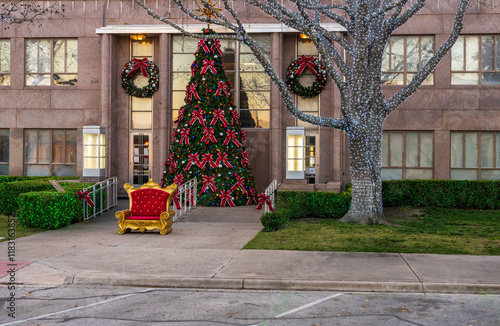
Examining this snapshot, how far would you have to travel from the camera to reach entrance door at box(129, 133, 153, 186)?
22.0 meters

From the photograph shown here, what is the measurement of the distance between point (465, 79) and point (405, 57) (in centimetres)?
242

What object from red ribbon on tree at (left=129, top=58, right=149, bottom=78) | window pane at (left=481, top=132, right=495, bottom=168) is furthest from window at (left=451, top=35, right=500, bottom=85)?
red ribbon on tree at (left=129, top=58, right=149, bottom=78)

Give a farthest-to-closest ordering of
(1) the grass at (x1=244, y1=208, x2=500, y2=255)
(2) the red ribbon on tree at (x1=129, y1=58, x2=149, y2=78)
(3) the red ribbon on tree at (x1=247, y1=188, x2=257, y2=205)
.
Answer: (2) the red ribbon on tree at (x1=129, y1=58, x2=149, y2=78) < (3) the red ribbon on tree at (x1=247, y1=188, x2=257, y2=205) < (1) the grass at (x1=244, y1=208, x2=500, y2=255)

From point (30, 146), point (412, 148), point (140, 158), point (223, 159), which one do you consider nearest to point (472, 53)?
point (412, 148)

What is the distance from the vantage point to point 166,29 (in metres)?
21.1

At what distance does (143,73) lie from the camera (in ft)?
70.4

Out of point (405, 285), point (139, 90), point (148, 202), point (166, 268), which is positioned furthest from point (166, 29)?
point (405, 285)

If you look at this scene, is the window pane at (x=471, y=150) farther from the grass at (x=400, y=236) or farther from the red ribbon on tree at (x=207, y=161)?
the red ribbon on tree at (x=207, y=161)

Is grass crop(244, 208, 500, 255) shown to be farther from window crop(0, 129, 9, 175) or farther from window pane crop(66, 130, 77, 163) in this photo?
window crop(0, 129, 9, 175)

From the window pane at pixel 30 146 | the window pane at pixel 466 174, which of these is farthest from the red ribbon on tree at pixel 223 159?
the window pane at pixel 466 174

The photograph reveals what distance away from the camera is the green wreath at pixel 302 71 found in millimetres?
21078

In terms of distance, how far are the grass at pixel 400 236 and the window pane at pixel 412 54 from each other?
A: 7.01m

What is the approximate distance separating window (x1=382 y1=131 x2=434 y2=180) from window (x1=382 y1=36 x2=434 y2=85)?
2101 millimetres

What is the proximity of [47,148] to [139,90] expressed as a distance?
4.68 m
